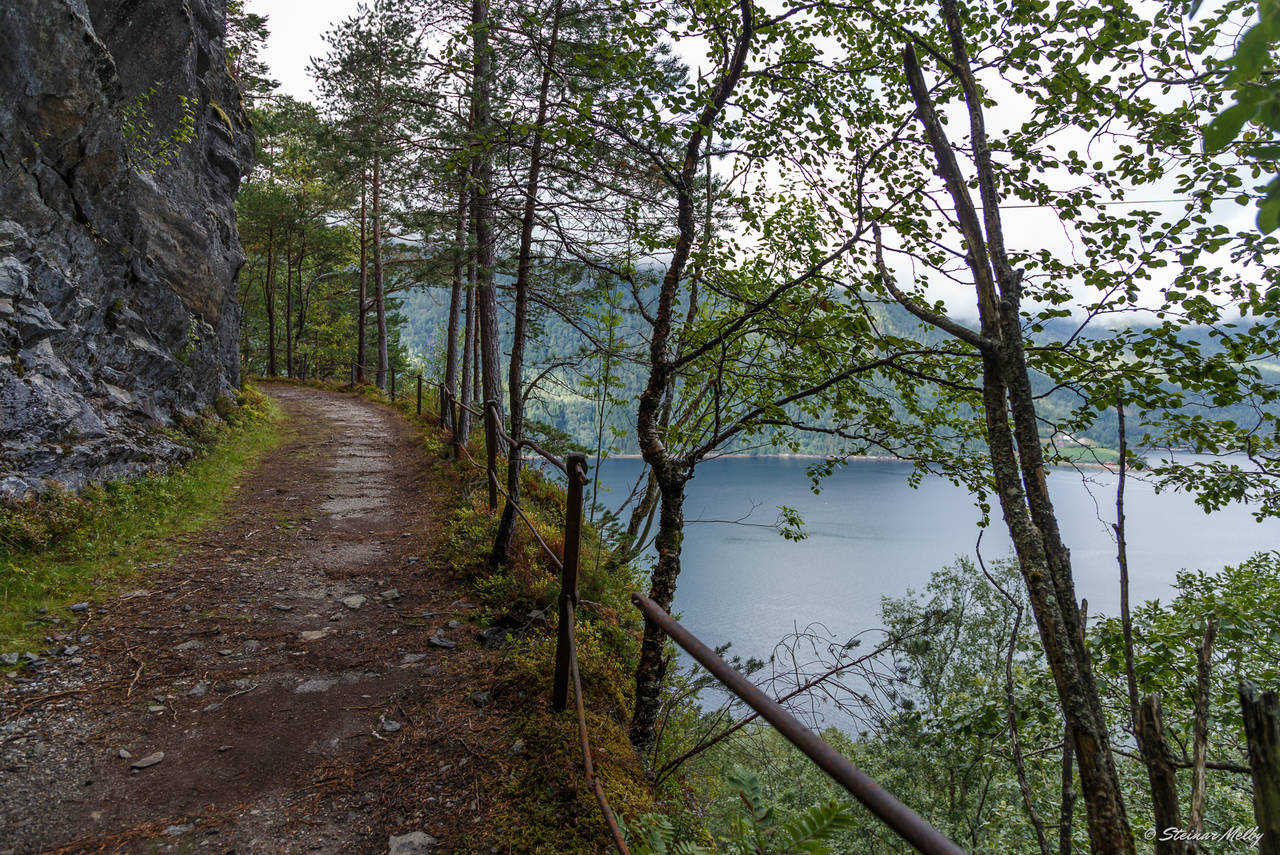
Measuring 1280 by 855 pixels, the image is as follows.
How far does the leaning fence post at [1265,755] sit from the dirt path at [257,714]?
2.68 meters

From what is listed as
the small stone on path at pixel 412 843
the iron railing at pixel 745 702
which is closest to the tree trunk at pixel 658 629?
the iron railing at pixel 745 702

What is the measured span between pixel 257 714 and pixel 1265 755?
430cm

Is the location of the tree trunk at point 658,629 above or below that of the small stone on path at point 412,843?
above

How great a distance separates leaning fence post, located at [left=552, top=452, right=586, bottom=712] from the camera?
3.25 meters

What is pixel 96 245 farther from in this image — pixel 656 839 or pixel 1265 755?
pixel 1265 755

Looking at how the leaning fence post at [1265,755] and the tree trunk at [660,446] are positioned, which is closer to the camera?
the leaning fence post at [1265,755]

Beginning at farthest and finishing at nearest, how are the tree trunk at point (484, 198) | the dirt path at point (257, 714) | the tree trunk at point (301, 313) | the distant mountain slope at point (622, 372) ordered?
the tree trunk at point (301, 313)
the tree trunk at point (484, 198)
the distant mountain slope at point (622, 372)
the dirt path at point (257, 714)

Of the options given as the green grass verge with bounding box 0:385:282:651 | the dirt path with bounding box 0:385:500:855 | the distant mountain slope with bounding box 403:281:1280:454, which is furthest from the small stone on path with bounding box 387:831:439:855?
the green grass verge with bounding box 0:385:282:651

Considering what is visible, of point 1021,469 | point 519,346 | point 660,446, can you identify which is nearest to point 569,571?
point 660,446

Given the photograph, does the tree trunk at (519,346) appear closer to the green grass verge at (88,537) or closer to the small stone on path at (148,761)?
the small stone on path at (148,761)

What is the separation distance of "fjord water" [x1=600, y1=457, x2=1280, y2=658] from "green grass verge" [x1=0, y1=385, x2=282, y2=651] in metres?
22.0

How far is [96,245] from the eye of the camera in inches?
297

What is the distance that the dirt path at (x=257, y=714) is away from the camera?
2.72 meters

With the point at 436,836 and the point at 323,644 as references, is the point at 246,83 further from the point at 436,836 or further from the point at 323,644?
the point at 436,836
